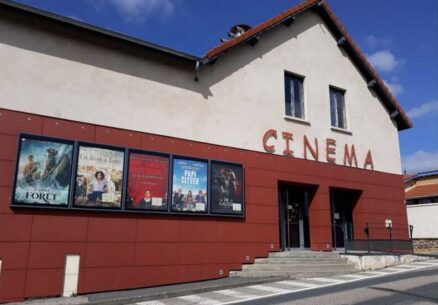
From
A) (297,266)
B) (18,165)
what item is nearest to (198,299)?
(297,266)

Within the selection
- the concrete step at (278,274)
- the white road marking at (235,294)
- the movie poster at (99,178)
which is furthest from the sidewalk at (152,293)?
the movie poster at (99,178)

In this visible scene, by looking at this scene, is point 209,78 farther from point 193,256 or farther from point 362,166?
point 362,166

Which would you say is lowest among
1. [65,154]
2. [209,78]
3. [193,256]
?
[193,256]

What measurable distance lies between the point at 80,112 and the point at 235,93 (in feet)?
17.6

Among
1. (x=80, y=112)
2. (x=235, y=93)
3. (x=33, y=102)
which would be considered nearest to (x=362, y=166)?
(x=235, y=93)

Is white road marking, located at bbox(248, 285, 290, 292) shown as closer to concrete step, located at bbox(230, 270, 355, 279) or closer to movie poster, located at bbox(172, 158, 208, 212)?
concrete step, located at bbox(230, 270, 355, 279)

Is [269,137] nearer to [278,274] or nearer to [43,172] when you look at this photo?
[278,274]

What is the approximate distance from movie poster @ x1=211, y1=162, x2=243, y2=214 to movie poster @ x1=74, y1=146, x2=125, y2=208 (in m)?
3.05

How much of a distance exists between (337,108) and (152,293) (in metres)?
11.7

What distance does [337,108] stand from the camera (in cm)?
1773

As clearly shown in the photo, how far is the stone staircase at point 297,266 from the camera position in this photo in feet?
41.2

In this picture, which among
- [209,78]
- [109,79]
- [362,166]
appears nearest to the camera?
[109,79]

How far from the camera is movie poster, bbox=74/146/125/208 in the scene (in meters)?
10.2

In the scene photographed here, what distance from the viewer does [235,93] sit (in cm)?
1384
